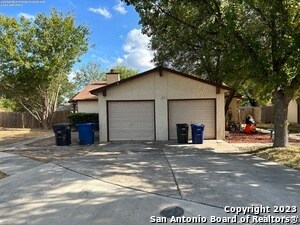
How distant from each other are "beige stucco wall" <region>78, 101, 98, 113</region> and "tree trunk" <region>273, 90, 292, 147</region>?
17241 mm

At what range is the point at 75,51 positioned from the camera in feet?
80.8

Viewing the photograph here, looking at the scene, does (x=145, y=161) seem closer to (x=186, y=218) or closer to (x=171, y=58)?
(x=186, y=218)

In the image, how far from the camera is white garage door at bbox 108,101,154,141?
16141 mm

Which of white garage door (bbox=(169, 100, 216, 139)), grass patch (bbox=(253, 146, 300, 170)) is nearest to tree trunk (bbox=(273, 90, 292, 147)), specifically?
grass patch (bbox=(253, 146, 300, 170))

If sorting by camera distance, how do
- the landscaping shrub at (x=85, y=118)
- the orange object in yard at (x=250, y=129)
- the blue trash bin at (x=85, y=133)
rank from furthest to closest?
1. the landscaping shrub at (x=85, y=118)
2. the orange object in yard at (x=250, y=129)
3. the blue trash bin at (x=85, y=133)

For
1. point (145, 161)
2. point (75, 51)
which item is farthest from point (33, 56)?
point (145, 161)

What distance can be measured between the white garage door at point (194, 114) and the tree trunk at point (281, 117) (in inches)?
164

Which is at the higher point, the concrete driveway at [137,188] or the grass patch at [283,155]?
the grass patch at [283,155]

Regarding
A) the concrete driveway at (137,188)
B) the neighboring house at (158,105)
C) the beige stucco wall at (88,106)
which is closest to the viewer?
the concrete driveway at (137,188)

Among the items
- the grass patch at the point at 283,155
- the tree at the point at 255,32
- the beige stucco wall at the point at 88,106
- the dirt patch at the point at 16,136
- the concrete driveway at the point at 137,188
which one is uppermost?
the tree at the point at 255,32

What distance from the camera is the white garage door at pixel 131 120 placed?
53.0 ft

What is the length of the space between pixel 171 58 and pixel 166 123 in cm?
754

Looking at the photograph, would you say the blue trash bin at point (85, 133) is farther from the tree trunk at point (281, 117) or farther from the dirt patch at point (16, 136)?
the tree trunk at point (281, 117)

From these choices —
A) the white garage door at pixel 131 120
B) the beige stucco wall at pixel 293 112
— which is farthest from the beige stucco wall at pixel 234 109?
the white garage door at pixel 131 120
